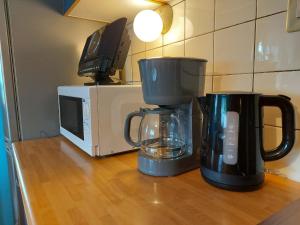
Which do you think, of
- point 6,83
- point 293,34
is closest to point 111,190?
point 293,34

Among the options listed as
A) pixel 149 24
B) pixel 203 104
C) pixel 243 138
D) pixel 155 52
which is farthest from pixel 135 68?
pixel 243 138

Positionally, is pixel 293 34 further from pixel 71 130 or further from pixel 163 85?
pixel 71 130

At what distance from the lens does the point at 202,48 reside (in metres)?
0.79

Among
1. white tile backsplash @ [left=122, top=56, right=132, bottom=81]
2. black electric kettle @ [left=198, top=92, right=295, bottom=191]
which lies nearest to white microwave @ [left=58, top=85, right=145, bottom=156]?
black electric kettle @ [left=198, top=92, right=295, bottom=191]

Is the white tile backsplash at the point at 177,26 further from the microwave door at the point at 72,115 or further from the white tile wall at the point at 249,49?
the microwave door at the point at 72,115

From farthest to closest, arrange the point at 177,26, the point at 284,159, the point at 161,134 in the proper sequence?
the point at 177,26
the point at 161,134
the point at 284,159

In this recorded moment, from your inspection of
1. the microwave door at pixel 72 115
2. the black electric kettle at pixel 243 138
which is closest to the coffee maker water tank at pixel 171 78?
the black electric kettle at pixel 243 138

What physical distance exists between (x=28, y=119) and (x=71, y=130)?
0.37 meters

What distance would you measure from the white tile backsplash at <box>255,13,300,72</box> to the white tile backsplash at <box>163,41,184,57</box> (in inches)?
12.5

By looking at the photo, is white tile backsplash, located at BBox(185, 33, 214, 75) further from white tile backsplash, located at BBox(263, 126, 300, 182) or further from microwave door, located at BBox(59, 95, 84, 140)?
microwave door, located at BBox(59, 95, 84, 140)

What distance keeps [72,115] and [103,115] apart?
0.26 metres

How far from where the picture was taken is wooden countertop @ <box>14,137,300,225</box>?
42 centimetres

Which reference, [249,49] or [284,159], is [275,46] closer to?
[249,49]

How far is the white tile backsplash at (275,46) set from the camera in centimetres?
55
